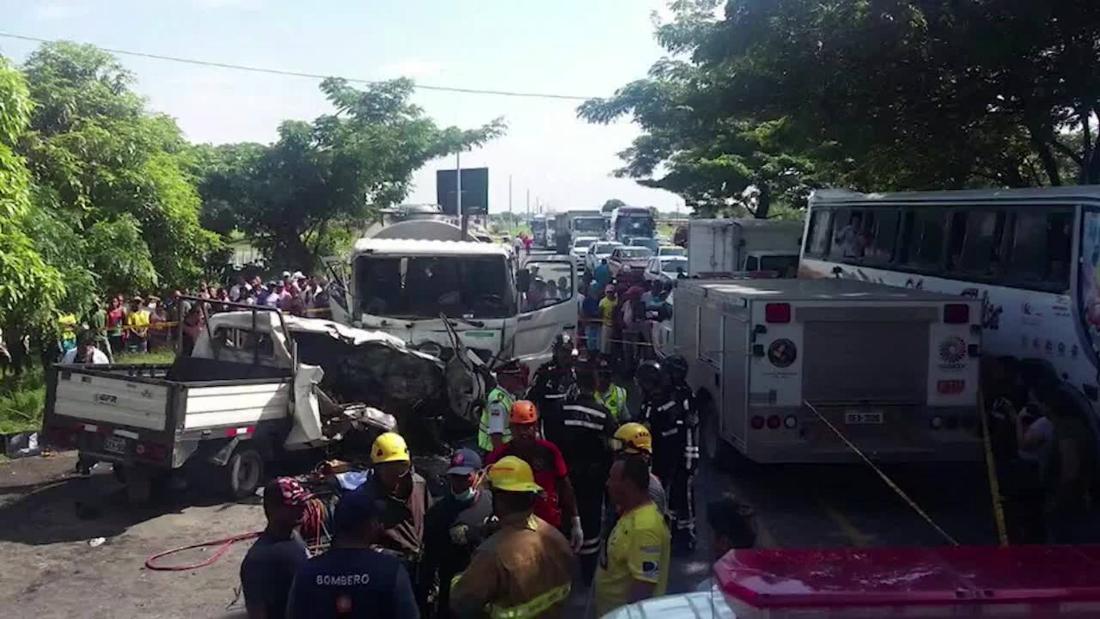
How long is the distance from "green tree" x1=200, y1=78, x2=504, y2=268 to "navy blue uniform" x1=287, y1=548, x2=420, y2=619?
25278 mm

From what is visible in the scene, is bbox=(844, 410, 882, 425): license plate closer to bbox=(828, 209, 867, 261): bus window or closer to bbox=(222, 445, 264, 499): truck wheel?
bbox=(222, 445, 264, 499): truck wheel

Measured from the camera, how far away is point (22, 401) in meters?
15.0

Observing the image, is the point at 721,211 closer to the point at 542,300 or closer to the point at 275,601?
the point at 542,300

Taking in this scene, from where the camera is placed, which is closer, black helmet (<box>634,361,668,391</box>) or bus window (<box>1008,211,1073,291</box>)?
black helmet (<box>634,361,668,391</box>)

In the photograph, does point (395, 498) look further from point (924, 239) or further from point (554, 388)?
point (924, 239)

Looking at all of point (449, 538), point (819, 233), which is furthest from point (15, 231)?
point (819, 233)

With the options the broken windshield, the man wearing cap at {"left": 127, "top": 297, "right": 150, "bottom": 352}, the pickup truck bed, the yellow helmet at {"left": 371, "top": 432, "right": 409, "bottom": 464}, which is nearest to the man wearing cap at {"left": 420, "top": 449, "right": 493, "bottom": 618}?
the yellow helmet at {"left": 371, "top": 432, "right": 409, "bottom": 464}

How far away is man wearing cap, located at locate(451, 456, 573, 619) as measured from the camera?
14.4 feet

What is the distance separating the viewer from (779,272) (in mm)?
22469

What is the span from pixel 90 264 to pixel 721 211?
85.1ft

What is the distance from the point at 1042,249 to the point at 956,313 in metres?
1.87

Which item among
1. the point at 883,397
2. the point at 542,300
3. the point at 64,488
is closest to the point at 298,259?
the point at 542,300

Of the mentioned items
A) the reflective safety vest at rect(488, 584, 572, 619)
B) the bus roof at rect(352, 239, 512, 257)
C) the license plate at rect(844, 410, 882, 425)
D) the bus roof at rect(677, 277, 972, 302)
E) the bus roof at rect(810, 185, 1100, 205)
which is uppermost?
the bus roof at rect(810, 185, 1100, 205)

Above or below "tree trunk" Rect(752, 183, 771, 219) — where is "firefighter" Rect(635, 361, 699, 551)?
below
